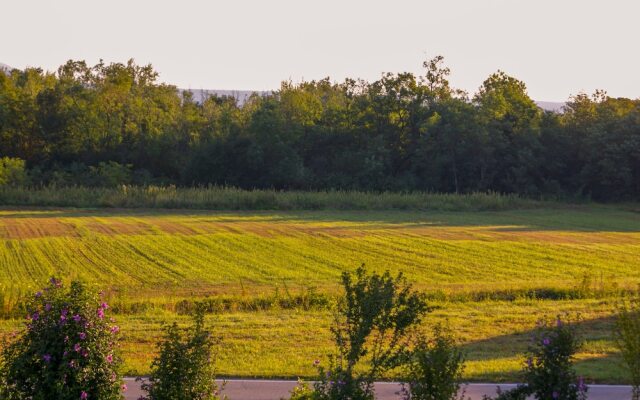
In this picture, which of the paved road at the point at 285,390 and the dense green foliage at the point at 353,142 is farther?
the dense green foliage at the point at 353,142

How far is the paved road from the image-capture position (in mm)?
11008

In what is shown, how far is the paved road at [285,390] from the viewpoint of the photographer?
36.1 ft

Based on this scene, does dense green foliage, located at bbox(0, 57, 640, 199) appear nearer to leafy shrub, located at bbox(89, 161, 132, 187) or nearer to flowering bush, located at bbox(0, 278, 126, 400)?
leafy shrub, located at bbox(89, 161, 132, 187)

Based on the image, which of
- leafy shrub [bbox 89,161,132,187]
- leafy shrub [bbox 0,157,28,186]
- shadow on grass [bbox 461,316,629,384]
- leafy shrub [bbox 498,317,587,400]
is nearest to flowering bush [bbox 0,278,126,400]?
leafy shrub [bbox 498,317,587,400]

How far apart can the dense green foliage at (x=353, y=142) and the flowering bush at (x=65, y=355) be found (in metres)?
59.3

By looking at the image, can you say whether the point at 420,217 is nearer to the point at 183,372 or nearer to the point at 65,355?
the point at 183,372

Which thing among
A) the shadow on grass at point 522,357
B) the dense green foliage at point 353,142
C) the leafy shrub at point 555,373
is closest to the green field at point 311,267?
the shadow on grass at point 522,357

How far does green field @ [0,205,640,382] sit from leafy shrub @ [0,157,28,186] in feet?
28.4

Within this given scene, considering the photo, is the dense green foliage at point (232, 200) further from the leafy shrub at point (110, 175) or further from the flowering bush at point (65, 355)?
the flowering bush at point (65, 355)

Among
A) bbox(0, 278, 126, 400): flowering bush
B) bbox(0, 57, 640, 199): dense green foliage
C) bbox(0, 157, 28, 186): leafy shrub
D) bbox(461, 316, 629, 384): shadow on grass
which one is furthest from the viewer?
bbox(0, 57, 640, 199): dense green foliage

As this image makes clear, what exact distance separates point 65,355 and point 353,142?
6798 centimetres

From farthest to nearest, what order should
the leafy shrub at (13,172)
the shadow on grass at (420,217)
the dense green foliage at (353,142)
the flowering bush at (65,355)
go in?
the dense green foliage at (353,142) → the leafy shrub at (13,172) → the shadow on grass at (420,217) → the flowering bush at (65,355)

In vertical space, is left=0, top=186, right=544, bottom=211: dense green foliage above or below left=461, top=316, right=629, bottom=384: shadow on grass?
below

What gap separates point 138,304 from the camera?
20312 mm
